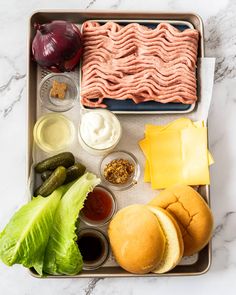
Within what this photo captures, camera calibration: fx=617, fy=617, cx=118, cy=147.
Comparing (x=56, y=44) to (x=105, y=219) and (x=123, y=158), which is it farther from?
(x=105, y=219)

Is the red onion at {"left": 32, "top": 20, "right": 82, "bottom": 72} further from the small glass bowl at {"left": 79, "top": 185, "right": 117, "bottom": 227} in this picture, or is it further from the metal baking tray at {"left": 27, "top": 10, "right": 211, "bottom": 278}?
the small glass bowl at {"left": 79, "top": 185, "right": 117, "bottom": 227}

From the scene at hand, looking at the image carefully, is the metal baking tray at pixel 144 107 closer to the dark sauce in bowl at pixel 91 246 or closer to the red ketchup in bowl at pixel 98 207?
the red ketchup in bowl at pixel 98 207

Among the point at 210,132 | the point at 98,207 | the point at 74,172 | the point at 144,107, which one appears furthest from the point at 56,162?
the point at 210,132

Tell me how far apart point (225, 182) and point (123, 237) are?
0.37 m

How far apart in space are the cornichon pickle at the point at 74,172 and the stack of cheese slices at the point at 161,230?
147mm

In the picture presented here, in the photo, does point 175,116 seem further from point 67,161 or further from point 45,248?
point 45,248

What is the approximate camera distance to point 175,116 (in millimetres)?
1697

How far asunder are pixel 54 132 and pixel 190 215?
422mm

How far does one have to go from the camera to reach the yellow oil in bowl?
1639 mm

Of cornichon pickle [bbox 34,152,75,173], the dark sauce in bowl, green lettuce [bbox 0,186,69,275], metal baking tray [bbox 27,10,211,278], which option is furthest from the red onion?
the dark sauce in bowl

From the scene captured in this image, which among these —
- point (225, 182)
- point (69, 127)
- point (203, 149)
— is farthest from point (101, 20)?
point (225, 182)

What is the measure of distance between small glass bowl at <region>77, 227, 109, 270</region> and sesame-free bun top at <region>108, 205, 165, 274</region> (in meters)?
0.07

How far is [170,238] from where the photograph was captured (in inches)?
60.2

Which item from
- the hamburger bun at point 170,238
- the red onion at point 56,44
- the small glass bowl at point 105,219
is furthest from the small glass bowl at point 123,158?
the red onion at point 56,44
